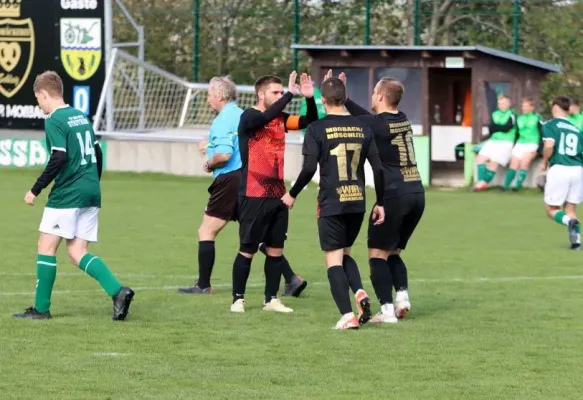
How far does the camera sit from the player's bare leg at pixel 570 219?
628 inches

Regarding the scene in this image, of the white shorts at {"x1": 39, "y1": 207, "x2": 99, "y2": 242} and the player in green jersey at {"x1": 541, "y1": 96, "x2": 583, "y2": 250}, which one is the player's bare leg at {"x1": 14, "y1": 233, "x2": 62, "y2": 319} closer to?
the white shorts at {"x1": 39, "y1": 207, "x2": 99, "y2": 242}

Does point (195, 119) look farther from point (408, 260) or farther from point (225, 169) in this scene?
point (225, 169)

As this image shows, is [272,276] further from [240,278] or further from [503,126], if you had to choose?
[503,126]

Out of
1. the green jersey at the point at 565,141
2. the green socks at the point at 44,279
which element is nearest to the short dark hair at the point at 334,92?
the green socks at the point at 44,279

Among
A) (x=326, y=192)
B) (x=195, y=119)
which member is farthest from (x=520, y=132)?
(x=326, y=192)

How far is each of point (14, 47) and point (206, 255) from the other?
748 inches

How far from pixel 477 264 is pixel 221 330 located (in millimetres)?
5376

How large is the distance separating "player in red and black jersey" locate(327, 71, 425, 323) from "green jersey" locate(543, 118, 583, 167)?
19.7 ft

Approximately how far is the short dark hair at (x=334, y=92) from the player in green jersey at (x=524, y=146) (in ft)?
52.7

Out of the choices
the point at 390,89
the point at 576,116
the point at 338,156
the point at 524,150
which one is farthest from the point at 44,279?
the point at 524,150

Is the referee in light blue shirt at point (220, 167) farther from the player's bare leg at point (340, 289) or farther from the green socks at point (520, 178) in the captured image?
the green socks at point (520, 178)

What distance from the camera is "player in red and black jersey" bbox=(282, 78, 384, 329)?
9.73 meters

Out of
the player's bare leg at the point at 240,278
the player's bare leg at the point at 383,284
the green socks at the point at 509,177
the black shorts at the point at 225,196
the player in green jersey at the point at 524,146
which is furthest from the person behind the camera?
the green socks at the point at 509,177

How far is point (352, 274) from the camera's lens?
10.0m
